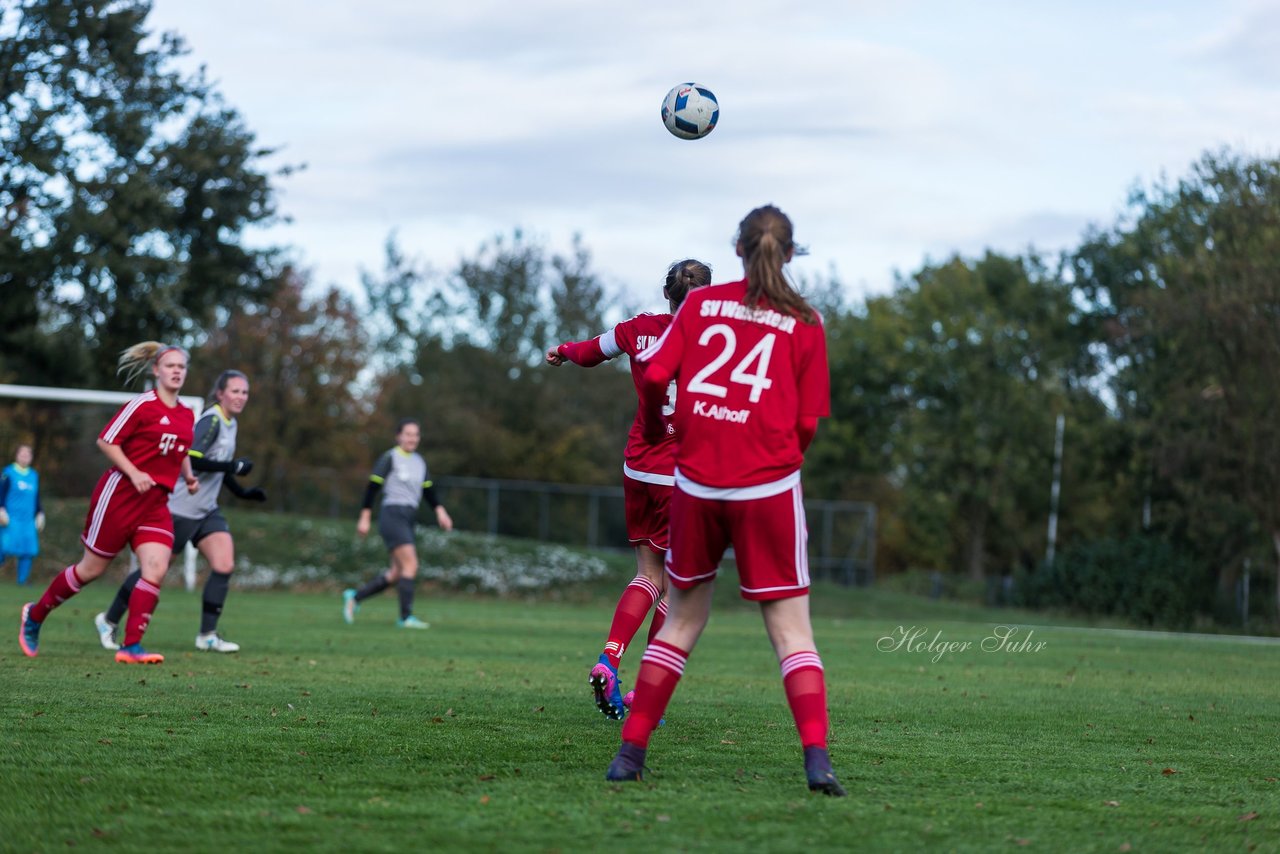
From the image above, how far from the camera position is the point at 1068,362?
43.7 m

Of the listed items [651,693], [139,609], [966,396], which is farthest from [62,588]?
[966,396]

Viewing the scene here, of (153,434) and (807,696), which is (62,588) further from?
(807,696)

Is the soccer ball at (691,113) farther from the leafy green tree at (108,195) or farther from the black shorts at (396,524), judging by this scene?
the leafy green tree at (108,195)

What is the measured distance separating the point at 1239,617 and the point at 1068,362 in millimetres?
13913

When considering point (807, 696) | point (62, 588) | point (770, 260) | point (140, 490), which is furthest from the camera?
point (62, 588)

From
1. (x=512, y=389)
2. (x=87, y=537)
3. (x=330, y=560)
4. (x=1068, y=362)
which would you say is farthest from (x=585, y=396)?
(x=87, y=537)

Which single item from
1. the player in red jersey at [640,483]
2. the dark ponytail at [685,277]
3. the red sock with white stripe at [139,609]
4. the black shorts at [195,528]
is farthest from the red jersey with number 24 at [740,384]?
the black shorts at [195,528]

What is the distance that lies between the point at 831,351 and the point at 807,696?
4407 centimetres

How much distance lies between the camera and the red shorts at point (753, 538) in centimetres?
495

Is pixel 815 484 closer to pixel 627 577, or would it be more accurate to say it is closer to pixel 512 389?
pixel 512 389

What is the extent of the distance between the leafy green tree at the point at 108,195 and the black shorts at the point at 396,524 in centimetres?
1591

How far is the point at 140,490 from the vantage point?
894 cm

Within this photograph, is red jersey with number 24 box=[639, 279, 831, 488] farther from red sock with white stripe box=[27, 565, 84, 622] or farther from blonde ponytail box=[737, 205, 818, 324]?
red sock with white stripe box=[27, 565, 84, 622]

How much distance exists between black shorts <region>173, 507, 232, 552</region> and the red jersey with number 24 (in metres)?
6.78
